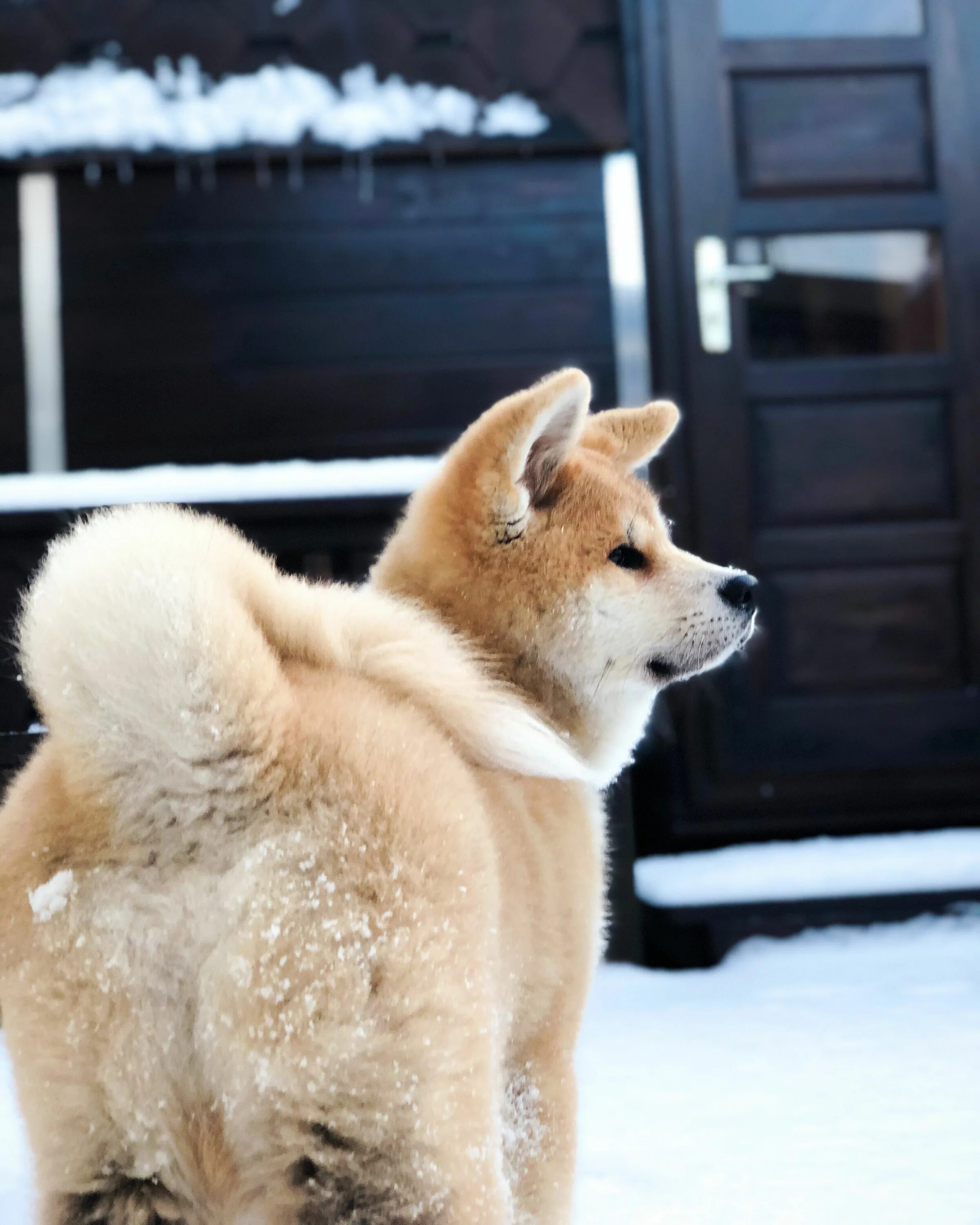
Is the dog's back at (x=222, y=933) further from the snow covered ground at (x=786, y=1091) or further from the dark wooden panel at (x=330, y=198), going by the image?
the dark wooden panel at (x=330, y=198)

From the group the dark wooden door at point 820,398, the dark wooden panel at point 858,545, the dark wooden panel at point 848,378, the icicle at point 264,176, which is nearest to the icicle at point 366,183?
the icicle at point 264,176

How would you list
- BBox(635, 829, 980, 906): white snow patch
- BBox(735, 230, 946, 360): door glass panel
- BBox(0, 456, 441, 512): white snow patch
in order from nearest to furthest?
BBox(0, 456, 441, 512): white snow patch < BBox(635, 829, 980, 906): white snow patch < BBox(735, 230, 946, 360): door glass panel

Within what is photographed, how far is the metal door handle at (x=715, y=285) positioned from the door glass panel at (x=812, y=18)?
0.60 metres

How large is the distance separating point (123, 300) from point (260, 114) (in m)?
0.63

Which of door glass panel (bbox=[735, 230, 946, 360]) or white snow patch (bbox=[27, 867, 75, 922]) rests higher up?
door glass panel (bbox=[735, 230, 946, 360])

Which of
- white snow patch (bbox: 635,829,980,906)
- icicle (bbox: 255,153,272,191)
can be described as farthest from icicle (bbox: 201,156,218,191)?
white snow patch (bbox: 635,829,980,906)

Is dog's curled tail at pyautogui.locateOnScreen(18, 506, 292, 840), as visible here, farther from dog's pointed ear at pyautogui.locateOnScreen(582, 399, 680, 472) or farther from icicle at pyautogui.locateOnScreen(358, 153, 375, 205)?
icicle at pyautogui.locateOnScreen(358, 153, 375, 205)

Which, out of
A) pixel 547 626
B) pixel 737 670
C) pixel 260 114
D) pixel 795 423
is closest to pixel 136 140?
pixel 260 114

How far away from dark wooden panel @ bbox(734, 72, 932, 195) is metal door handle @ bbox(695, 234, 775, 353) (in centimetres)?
20

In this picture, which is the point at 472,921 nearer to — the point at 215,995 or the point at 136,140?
the point at 215,995

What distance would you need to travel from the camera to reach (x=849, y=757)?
3.07 metres

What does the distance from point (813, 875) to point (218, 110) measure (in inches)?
100

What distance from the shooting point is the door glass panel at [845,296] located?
3.18 m

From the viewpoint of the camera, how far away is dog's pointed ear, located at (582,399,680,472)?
1.51 meters
